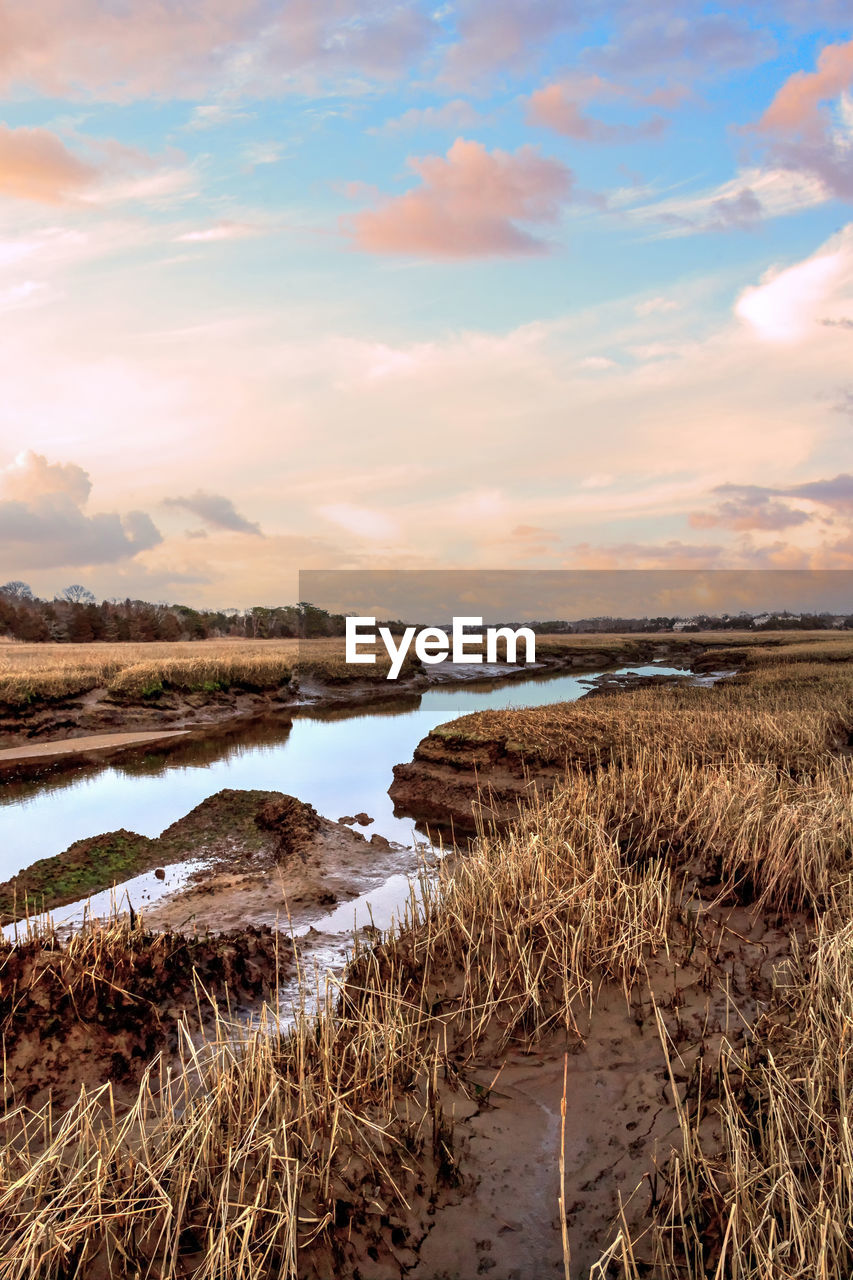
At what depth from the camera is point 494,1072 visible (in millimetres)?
5637

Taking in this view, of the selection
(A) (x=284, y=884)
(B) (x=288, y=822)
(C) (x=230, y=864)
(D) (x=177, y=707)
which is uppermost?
(D) (x=177, y=707)

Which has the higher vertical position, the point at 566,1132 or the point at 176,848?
the point at 566,1132

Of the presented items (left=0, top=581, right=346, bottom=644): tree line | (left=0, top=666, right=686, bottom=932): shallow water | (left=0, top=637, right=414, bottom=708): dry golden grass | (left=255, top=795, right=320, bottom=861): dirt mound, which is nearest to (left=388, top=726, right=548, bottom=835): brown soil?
(left=0, top=666, right=686, bottom=932): shallow water

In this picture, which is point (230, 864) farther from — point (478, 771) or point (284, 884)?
point (478, 771)

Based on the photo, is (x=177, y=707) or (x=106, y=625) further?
(x=106, y=625)

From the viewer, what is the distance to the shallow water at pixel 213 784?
1470cm

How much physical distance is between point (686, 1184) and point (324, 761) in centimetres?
2053

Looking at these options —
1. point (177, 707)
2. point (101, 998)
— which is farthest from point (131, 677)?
point (101, 998)

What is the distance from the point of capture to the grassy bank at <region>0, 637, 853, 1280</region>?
3.72 metres

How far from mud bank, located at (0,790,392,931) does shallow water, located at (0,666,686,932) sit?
518 millimetres

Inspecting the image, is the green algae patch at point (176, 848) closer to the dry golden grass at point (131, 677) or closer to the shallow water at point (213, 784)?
the shallow water at point (213, 784)

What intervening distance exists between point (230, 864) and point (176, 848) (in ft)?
5.00

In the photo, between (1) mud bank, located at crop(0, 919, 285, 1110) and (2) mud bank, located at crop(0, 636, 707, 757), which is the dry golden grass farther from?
(1) mud bank, located at crop(0, 919, 285, 1110)

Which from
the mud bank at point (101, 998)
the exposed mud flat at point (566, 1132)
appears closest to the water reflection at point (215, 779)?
the mud bank at point (101, 998)
